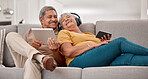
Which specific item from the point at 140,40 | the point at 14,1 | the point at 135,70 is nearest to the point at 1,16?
the point at 14,1

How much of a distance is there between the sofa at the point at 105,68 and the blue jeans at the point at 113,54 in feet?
0.42

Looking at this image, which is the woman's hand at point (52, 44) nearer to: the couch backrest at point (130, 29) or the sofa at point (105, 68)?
the sofa at point (105, 68)

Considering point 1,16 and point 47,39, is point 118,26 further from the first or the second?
point 1,16

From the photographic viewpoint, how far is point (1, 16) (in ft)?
22.1

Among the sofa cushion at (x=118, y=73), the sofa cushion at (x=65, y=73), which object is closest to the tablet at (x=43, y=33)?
the sofa cushion at (x=65, y=73)

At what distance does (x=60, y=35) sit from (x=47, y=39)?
14 cm

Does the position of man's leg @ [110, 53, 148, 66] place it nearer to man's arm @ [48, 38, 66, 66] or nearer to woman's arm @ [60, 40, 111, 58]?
woman's arm @ [60, 40, 111, 58]

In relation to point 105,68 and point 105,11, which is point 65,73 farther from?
point 105,11

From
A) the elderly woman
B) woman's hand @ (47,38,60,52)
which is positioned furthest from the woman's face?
woman's hand @ (47,38,60,52)

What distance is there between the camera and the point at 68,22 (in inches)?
93.9

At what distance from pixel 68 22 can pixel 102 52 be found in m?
0.69

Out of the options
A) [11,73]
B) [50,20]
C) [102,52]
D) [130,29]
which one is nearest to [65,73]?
[102,52]

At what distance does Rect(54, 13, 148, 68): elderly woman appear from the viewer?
1753 mm

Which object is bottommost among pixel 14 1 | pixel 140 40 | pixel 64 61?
pixel 64 61
